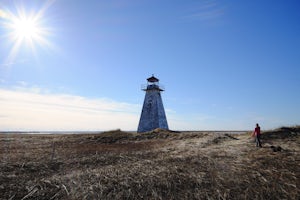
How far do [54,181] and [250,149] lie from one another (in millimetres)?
15676

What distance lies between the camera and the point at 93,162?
16.2 meters

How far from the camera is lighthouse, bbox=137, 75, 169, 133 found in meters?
45.5

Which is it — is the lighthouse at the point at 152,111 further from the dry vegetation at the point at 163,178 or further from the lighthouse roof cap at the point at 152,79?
the dry vegetation at the point at 163,178

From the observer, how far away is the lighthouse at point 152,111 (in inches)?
1793

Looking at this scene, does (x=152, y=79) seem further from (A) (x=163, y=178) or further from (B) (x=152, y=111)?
(A) (x=163, y=178)

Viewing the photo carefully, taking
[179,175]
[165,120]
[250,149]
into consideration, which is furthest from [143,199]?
[165,120]

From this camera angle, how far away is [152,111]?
46000 millimetres

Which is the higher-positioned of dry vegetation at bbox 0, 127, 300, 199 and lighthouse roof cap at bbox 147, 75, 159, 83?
lighthouse roof cap at bbox 147, 75, 159, 83

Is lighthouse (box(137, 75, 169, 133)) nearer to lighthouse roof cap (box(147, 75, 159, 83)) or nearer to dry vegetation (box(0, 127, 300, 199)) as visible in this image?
lighthouse roof cap (box(147, 75, 159, 83))

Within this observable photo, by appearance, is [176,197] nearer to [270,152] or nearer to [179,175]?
[179,175]

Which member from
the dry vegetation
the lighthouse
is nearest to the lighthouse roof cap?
the lighthouse

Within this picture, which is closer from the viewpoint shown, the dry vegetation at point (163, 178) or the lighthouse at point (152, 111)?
the dry vegetation at point (163, 178)

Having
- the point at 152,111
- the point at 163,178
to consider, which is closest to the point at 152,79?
the point at 152,111

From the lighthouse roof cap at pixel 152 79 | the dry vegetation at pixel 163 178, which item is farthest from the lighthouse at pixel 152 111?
the dry vegetation at pixel 163 178
